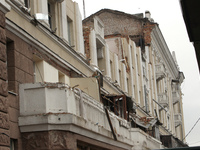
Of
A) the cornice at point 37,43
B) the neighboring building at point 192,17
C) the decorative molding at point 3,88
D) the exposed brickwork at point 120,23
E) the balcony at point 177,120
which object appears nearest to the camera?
the neighboring building at point 192,17

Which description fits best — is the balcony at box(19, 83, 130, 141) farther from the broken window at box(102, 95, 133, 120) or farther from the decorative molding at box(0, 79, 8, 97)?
the broken window at box(102, 95, 133, 120)

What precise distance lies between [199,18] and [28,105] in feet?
33.6

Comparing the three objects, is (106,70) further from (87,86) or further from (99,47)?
(87,86)

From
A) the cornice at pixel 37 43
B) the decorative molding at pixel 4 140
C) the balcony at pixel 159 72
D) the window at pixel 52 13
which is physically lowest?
the decorative molding at pixel 4 140

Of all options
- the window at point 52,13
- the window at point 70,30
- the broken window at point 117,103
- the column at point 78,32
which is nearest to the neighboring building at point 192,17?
the window at point 52,13

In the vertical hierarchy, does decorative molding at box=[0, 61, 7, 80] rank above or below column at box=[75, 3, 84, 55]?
below

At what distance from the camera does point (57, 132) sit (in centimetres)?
1582

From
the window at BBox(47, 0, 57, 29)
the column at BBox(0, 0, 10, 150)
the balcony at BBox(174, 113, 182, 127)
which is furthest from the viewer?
the balcony at BBox(174, 113, 182, 127)

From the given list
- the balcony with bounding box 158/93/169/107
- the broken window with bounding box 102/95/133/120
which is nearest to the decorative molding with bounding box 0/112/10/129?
the broken window with bounding box 102/95/133/120

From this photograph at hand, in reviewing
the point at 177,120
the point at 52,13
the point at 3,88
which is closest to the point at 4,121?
the point at 3,88

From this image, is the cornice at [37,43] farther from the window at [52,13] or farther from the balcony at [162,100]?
the balcony at [162,100]

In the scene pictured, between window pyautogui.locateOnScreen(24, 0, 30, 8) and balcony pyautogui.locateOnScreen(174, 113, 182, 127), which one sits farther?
balcony pyautogui.locateOnScreen(174, 113, 182, 127)

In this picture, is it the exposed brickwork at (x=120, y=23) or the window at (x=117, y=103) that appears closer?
the window at (x=117, y=103)

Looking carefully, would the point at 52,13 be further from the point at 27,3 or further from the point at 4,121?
the point at 4,121
